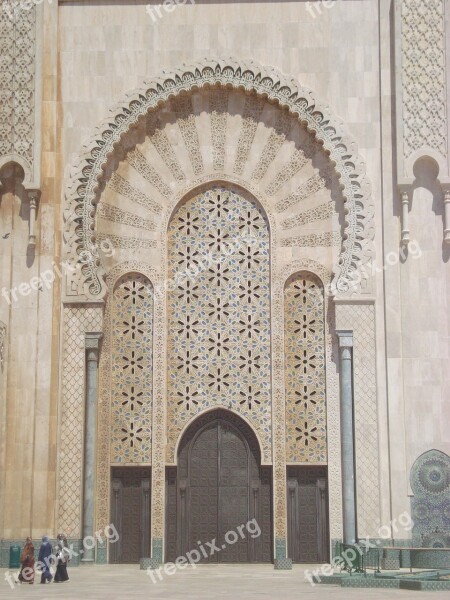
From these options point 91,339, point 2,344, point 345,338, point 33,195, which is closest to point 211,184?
point 33,195

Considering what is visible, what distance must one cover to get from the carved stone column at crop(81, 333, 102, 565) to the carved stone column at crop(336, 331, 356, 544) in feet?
10.4

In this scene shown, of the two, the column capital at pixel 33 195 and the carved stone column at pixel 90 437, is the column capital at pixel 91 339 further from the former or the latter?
the column capital at pixel 33 195

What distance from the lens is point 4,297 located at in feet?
47.7

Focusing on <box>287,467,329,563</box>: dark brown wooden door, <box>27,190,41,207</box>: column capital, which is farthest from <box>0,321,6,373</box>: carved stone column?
<box>287,467,329,563</box>: dark brown wooden door

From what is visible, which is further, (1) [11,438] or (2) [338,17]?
(2) [338,17]

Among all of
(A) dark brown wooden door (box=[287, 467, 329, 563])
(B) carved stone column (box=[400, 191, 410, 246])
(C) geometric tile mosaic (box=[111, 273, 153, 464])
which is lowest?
(A) dark brown wooden door (box=[287, 467, 329, 563])

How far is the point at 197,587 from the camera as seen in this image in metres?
11.4

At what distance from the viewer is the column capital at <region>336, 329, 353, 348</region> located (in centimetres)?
1429

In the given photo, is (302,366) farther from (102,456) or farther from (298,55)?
(298,55)

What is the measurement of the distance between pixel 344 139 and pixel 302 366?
3060 mm

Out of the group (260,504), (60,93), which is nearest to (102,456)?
(260,504)

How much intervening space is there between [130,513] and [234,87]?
19.1ft

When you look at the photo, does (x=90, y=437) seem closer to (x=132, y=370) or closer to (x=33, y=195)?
(x=132, y=370)

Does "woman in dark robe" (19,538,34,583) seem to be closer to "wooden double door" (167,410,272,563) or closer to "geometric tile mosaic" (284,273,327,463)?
"wooden double door" (167,410,272,563)
